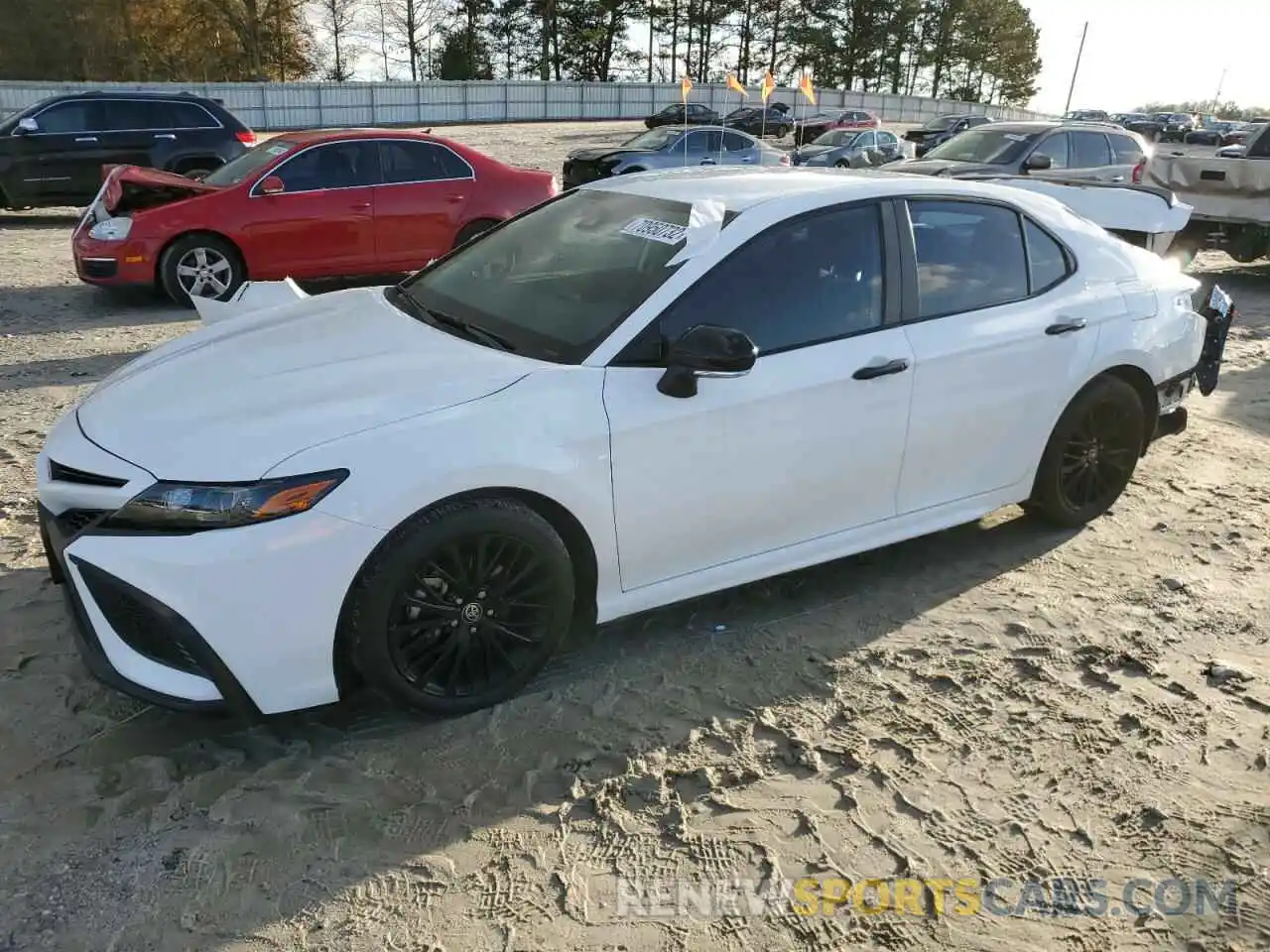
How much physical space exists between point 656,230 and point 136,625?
2.14 m

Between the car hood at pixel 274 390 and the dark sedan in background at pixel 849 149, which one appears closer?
the car hood at pixel 274 390

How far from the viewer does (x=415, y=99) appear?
1492 inches

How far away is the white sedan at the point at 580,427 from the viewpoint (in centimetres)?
281

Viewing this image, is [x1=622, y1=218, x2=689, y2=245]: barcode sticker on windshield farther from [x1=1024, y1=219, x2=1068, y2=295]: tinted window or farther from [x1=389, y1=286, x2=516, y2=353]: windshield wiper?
[x1=1024, y1=219, x2=1068, y2=295]: tinted window

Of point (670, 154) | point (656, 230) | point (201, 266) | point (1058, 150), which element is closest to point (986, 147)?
point (1058, 150)

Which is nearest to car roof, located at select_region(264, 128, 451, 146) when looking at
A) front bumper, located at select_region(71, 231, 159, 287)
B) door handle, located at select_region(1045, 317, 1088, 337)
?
front bumper, located at select_region(71, 231, 159, 287)

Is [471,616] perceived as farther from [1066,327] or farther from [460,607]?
[1066,327]

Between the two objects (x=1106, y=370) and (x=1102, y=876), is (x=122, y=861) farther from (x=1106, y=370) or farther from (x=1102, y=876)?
(x=1106, y=370)

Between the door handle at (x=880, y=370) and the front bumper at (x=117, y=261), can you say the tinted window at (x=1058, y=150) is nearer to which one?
the front bumper at (x=117, y=261)

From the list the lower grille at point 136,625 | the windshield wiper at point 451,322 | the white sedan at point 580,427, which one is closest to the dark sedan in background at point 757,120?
the white sedan at point 580,427

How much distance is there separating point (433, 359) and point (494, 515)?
618 millimetres

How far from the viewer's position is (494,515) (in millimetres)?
3006

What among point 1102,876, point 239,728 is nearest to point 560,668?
point 239,728

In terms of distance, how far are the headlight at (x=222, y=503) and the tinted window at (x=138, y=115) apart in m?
12.8
